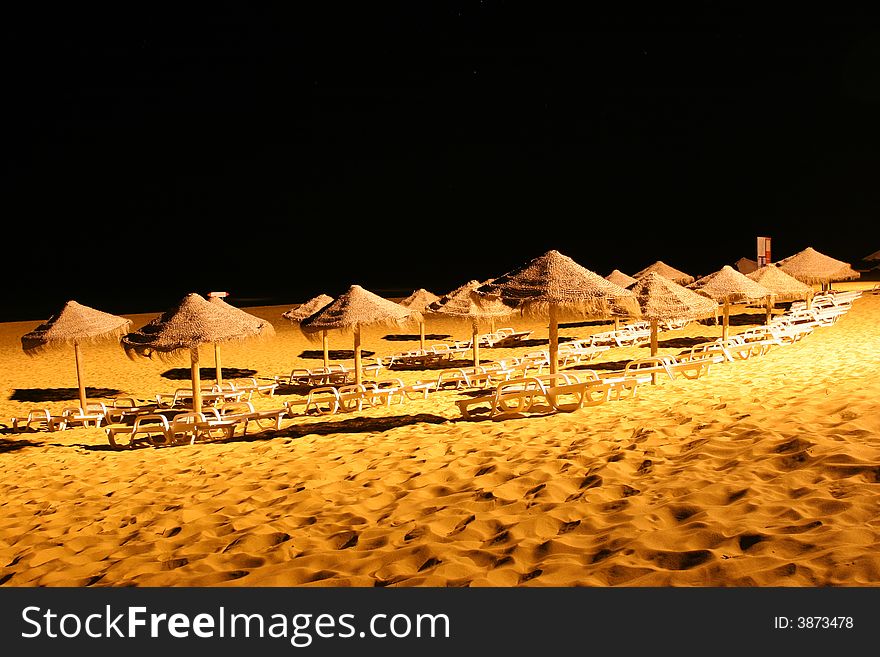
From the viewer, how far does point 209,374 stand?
653 inches

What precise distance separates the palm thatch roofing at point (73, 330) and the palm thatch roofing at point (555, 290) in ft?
25.1

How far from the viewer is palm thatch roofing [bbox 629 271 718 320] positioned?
35.7 ft

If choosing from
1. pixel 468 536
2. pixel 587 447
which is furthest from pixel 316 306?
pixel 468 536

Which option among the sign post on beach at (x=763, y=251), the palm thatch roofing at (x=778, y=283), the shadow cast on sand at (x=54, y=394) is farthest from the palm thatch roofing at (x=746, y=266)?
the shadow cast on sand at (x=54, y=394)

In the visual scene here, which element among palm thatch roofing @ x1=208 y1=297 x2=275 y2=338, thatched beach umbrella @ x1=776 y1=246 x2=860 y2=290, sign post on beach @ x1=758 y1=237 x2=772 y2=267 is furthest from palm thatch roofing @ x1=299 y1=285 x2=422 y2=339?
thatched beach umbrella @ x1=776 y1=246 x2=860 y2=290

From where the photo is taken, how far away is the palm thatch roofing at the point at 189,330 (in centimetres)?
947

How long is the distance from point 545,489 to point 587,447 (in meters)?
1.16

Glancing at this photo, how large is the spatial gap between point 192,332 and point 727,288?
399 inches

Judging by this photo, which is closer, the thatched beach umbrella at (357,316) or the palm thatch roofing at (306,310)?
the thatched beach umbrella at (357,316)

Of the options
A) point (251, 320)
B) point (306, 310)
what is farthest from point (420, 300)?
point (251, 320)

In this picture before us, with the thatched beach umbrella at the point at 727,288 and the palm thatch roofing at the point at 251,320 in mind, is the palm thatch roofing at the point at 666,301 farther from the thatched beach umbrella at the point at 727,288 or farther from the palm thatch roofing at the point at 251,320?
the palm thatch roofing at the point at 251,320

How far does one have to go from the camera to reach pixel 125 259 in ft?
208

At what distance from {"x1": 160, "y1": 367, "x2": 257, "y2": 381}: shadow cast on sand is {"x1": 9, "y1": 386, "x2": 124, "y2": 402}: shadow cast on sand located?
5.91ft

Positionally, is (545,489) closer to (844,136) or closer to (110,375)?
(110,375)
